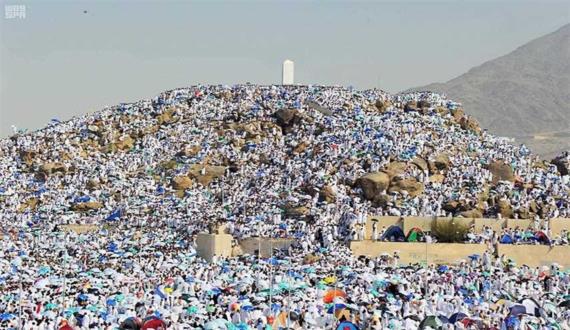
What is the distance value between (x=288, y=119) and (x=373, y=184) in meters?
15.4

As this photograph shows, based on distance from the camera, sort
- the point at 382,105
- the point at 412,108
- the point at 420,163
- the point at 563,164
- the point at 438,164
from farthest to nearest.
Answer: the point at 382,105 → the point at 412,108 → the point at 563,164 → the point at 438,164 → the point at 420,163

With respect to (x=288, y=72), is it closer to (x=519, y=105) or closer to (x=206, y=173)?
(x=206, y=173)


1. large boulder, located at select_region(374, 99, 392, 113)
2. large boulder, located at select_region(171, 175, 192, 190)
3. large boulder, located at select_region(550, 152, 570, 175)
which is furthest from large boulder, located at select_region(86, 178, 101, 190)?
large boulder, located at select_region(550, 152, 570, 175)

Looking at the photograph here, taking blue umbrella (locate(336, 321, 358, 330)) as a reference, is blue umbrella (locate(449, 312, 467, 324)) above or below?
below

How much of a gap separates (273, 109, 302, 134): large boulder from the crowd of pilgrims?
16 centimetres

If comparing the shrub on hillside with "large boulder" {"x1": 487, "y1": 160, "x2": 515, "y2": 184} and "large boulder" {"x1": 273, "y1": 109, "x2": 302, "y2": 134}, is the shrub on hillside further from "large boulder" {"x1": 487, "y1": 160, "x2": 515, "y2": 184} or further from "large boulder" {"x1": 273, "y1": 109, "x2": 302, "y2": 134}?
"large boulder" {"x1": 273, "y1": 109, "x2": 302, "y2": 134}

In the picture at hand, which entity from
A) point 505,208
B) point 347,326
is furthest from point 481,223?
point 347,326

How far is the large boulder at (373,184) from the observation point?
2121 inches

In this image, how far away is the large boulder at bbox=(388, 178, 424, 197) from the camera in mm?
54156

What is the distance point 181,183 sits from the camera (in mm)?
62000

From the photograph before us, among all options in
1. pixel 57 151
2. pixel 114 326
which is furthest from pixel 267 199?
pixel 114 326

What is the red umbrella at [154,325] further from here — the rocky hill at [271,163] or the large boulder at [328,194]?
the large boulder at [328,194]

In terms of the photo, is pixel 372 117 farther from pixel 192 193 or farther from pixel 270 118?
pixel 192 193

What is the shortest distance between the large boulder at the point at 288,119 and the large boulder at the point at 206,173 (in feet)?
21.0
